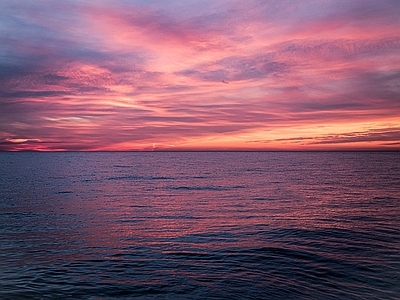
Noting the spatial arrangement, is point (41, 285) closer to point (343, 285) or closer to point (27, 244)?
point (27, 244)

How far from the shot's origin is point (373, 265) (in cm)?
1662

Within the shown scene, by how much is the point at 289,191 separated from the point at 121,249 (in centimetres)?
3287

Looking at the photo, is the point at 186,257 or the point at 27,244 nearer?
the point at 186,257

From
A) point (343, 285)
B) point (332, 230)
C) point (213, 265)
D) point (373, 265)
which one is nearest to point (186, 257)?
point (213, 265)

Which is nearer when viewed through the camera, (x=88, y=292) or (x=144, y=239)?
(x=88, y=292)

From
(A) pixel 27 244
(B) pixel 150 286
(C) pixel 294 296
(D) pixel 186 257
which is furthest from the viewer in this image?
(A) pixel 27 244

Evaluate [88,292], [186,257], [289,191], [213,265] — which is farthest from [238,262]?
[289,191]

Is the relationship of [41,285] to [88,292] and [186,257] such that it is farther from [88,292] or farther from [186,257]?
[186,257]

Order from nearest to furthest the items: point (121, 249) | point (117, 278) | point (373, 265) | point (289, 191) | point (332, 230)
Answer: point (117, 278) → point (373, 265) → point (121, 249) → point (332, 230) → point (289, 191)

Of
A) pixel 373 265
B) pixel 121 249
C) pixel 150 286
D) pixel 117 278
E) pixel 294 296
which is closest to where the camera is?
pixel 294 296

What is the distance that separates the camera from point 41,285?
14.2m

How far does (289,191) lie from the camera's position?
48.2 metres

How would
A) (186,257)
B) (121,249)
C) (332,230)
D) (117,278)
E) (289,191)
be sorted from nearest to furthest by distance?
1. (117,278)
2. (186,257)
3. (121,249)
4. (332,230)
5. (289,191)

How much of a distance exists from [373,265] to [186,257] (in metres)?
8.85
